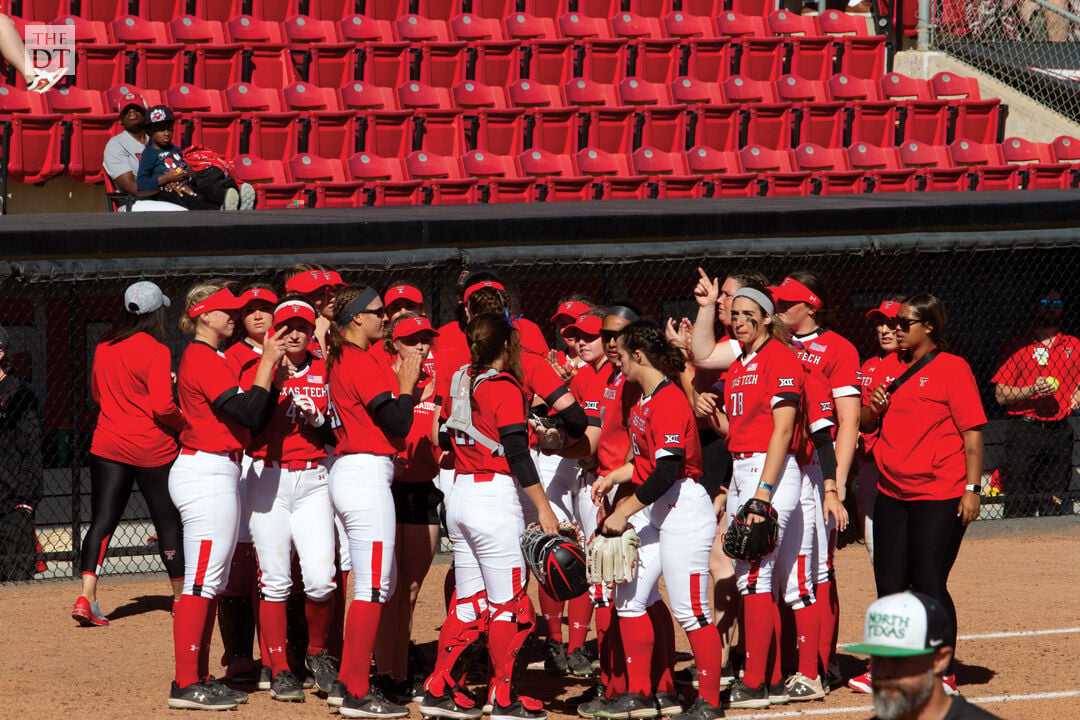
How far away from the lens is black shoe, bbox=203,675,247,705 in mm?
5582

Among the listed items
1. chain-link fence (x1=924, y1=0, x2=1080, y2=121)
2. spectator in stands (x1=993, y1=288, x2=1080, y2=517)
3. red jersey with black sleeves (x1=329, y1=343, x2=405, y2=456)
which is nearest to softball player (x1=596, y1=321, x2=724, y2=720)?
red jersey with black sleeves (x1=329, y1=343, x2=405, y2=456)

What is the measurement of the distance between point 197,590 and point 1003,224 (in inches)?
244

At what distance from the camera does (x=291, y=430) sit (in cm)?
561

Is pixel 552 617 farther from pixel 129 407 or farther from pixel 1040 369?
pixel 1040 369

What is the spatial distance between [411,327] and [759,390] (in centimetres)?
135

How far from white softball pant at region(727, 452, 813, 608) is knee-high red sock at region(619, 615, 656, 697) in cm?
44

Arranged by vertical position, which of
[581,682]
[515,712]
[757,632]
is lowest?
[581,682]

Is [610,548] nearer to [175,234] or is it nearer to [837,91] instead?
[175,234]

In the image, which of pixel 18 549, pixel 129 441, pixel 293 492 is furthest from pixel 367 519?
pixel 18 549

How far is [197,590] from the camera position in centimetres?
546

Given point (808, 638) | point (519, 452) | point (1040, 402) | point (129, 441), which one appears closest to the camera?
point (519, 452)

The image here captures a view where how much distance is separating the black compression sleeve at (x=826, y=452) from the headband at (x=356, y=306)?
184 cm

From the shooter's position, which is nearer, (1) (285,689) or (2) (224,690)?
(2) (224,690)

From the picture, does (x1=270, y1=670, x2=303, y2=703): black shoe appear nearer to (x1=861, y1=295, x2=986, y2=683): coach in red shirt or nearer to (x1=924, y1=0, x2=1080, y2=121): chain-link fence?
(x1=861, y1=295, x2=986, y2=683): coach in red shirt
